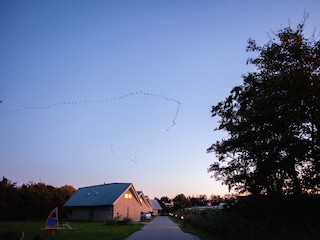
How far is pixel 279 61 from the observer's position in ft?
45.9

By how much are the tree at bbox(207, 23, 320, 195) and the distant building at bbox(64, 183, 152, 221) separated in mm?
31127

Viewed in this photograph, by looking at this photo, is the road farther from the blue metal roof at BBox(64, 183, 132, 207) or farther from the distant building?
the blue metal roof at BBox(64, 183, 132, 207)

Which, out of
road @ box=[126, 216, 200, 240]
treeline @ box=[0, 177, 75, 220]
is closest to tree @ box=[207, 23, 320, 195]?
road @ box=[126, 216, 200, 240]

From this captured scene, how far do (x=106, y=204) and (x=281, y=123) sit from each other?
115 feet

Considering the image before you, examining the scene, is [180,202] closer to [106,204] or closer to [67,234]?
[106,204]

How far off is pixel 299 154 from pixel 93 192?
4380cm

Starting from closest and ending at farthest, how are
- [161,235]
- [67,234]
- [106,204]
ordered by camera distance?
[161,235] → [67,234] → [106,204]

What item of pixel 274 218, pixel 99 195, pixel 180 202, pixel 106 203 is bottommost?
pixel 274 218

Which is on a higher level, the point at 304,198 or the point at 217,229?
the point at 304,198

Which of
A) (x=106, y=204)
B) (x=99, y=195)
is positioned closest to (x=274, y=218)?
(x=106, y=204)

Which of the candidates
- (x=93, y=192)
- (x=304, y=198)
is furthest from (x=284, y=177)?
(x=93, y=192)

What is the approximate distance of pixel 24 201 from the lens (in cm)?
4859

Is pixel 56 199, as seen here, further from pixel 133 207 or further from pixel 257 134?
pixel 257 134

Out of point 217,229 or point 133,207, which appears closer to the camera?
point 217,229
